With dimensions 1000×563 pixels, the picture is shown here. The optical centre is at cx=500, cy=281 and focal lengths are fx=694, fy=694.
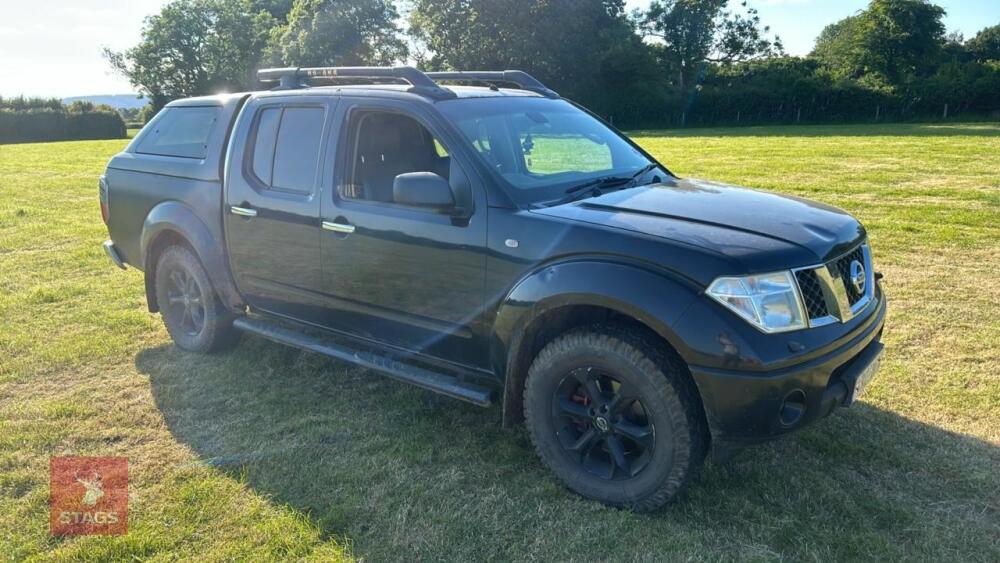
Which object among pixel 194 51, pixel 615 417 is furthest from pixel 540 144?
pixel 194 51

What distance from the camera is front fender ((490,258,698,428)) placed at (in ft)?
9.35

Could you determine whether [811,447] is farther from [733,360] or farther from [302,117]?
[302,117]

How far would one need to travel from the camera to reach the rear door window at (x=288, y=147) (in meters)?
4.12

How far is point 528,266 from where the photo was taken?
3.25 m

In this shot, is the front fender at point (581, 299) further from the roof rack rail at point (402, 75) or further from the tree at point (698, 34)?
the tree at point (698, 34)

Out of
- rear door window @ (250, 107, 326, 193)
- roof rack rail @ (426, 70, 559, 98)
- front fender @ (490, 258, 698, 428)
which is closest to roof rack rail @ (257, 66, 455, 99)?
rear door window @ (250, 107, 326, 193)

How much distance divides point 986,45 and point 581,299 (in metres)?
71.9

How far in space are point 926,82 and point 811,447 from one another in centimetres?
3961

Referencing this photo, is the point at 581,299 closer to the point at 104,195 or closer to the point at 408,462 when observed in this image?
the point at 408,462

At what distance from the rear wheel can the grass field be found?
16 cm

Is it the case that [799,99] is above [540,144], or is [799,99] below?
above

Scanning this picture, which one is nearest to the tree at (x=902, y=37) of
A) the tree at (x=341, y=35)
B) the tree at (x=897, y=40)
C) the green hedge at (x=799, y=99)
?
the tree at (x=897, y=40)

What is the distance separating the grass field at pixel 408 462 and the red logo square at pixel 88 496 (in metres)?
0.06

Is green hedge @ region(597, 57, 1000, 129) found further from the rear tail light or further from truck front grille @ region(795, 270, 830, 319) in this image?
truck front grille @ region(795, 270, 830, 319)
